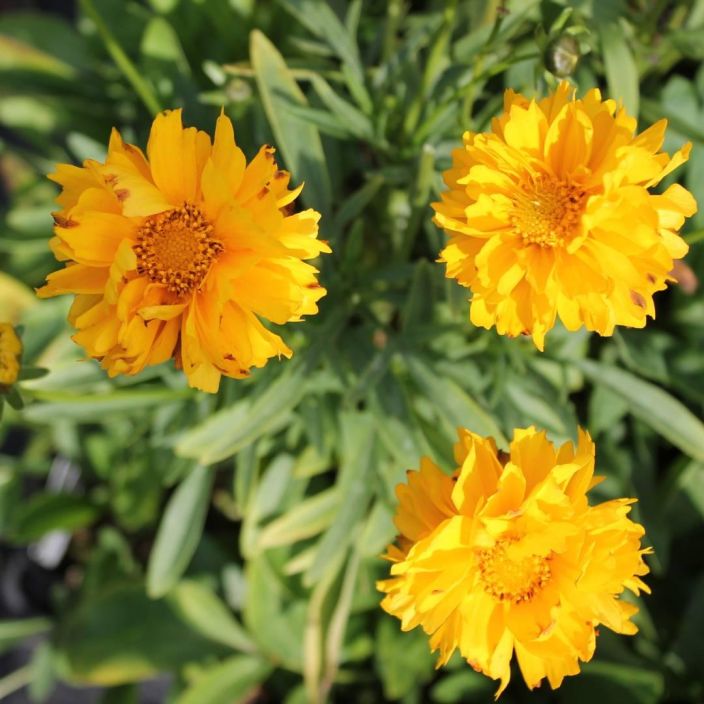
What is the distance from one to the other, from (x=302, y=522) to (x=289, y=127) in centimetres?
63

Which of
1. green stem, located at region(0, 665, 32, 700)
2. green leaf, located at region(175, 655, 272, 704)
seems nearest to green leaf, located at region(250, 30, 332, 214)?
green leaf, located at region(175, 655, 272, 704)

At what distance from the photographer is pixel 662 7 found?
1165 millimetres

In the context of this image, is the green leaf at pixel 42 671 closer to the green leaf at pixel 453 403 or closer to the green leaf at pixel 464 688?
the green leaf at pixel 464 688

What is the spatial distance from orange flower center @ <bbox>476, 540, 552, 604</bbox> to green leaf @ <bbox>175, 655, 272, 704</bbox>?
0.92 meters

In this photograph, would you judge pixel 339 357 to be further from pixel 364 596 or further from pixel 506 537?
pixel 364 596

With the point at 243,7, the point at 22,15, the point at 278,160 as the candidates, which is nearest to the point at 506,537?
the point at 278,160

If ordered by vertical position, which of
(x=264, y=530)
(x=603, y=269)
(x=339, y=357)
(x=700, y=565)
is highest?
(x=603, y=269)

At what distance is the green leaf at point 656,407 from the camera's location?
1.11 meters

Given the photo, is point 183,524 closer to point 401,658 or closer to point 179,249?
point 401,658

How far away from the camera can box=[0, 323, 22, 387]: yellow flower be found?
35.0 inches

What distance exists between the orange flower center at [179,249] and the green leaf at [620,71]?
1.93 feet

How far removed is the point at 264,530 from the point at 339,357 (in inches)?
15.3

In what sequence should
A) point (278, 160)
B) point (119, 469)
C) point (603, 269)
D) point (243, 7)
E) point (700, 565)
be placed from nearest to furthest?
point (603, 269) < point (278, 160) < point (243, 7) < point (700, 565) < point (119, 469)

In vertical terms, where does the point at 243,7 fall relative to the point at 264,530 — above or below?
above
